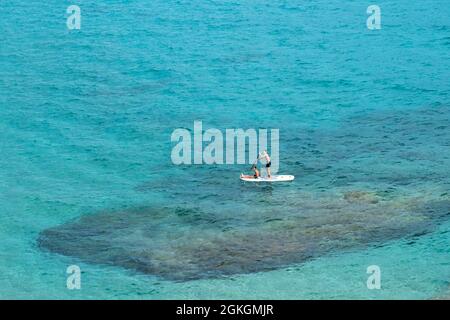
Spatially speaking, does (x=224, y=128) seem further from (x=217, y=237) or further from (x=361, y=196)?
(x=217, y=237)

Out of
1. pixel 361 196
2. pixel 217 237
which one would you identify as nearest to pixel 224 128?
pixel 361 196

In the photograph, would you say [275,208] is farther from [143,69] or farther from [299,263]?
[143,69]

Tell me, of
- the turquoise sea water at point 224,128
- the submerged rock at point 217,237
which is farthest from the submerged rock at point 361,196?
the submerged rock at point 217,237

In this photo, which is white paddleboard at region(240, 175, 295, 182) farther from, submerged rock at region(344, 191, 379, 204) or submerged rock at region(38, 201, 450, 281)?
submerged rock at region(38, 201, 450, 281)

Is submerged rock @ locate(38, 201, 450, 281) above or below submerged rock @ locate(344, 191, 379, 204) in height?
below

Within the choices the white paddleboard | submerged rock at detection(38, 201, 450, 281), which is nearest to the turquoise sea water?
submerged rock at detection(38, 201, 450, 281)

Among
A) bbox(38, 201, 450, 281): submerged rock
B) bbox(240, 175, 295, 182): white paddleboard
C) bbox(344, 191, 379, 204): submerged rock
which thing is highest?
bbox(240, 175, 295, 182): white paddleboard

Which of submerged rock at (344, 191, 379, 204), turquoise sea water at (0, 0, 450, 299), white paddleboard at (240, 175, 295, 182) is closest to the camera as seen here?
turquoise sea water at (0, 0, 450, 299)

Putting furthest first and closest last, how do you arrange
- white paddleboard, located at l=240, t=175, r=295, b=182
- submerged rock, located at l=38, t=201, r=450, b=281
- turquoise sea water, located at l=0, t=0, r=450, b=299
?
white paddleboard, located at l=240, t=175, r=295, b=182 < submerged rock, located at l=38, t=201, r=450, b=281 < turquoise sea water, located at l=0, t=0, r=450, b=299

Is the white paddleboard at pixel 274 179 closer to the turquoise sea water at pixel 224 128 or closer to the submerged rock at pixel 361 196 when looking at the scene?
the turquoise sea water at pixel 224 128
